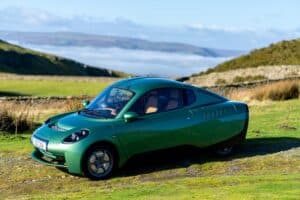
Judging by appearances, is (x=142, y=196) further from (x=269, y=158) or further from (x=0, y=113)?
(x=0, y=113)

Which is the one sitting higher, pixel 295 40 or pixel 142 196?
pixel 295 40

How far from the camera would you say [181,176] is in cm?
1259

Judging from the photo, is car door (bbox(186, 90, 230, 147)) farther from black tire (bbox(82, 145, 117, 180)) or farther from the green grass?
the green grass

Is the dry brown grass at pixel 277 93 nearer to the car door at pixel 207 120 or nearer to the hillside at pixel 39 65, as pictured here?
the car door at pixel 207 120

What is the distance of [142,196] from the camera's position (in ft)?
34.3

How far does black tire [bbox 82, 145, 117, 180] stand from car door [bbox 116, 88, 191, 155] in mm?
323

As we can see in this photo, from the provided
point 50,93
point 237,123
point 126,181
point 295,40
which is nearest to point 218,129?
point 237,123

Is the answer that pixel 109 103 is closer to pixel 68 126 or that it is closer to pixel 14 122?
pixel 68 126

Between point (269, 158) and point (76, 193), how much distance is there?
442cm

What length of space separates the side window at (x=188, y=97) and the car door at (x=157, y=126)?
84 millimetres

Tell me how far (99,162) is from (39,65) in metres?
149

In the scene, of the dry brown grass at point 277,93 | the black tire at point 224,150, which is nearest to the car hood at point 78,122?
the black tire at point 224,150

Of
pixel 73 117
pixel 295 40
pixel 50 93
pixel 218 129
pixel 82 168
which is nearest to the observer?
pixel 82 168

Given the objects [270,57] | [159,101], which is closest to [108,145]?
[159,101]
